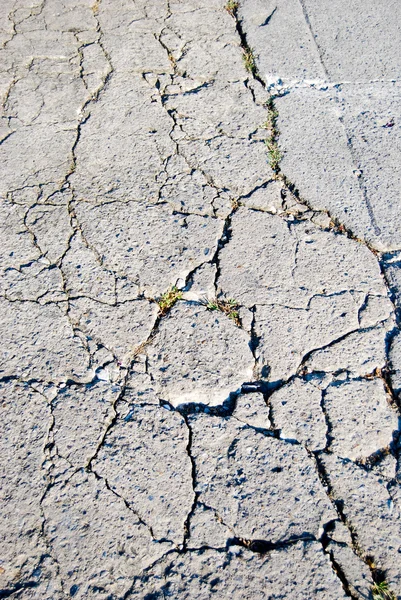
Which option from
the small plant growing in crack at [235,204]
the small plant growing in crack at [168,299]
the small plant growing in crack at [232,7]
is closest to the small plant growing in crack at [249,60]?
the small plant growing in crack at [232,7]

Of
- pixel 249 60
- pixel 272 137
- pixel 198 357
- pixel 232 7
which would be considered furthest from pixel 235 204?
pixel 232 7

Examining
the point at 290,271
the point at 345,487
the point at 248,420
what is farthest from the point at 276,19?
the point at 345,487

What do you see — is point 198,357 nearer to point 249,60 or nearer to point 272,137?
point 272,137

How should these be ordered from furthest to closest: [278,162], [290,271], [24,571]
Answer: [278,162] < [290,271] < [24,571]

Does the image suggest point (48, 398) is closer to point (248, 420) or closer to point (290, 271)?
point (248, 420)

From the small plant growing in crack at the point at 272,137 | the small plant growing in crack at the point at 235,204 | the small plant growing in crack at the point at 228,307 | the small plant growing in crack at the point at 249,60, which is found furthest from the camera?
the small plant growing in crack at the point at 249,60

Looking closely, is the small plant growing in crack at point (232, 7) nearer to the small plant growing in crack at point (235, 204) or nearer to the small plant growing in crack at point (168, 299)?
the small plant growing in crack at point (235, 204)
